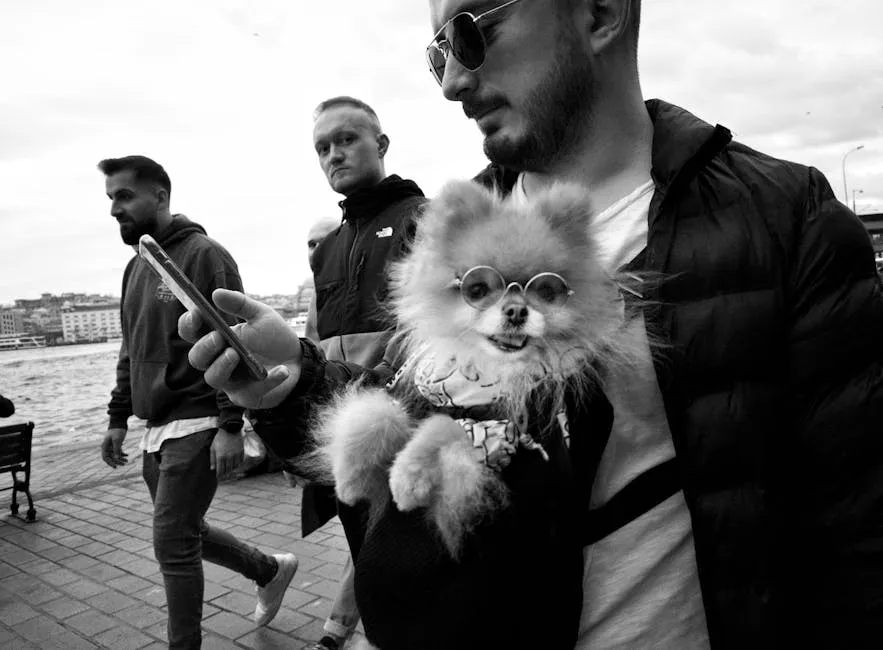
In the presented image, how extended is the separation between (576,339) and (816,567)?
26.6 inches

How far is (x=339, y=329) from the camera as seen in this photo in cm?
312

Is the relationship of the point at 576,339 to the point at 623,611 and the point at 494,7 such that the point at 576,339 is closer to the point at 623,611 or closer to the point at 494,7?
the point at 623,611

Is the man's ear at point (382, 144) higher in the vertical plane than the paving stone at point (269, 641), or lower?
higher

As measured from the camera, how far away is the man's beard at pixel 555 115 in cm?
135

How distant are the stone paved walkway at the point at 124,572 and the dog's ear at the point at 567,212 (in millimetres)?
3281

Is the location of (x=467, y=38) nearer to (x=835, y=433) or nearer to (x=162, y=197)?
(x=835, y=433)

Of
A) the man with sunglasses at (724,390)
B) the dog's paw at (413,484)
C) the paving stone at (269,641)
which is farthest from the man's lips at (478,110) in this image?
the paving stone at (269,641)

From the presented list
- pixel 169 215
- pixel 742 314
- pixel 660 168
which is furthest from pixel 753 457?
pixel 169 215

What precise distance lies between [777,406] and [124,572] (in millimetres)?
4922

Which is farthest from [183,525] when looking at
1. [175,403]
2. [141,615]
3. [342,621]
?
[141,615]

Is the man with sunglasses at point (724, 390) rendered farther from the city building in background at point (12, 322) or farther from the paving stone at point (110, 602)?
the city building in background at point (12, 322)

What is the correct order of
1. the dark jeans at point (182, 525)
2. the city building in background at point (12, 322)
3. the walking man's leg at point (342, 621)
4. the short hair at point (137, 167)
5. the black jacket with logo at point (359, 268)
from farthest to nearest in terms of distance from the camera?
the city building in background at point (12, 322) → the short hair at point (137, 167) → the walking man's leg at point (342, 621) → the dark jeans at point (182, 525) → the black jacket with logo at point (359, 268)

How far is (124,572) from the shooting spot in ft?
15.5

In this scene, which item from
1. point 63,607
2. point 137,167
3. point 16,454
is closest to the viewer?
point 137,167
